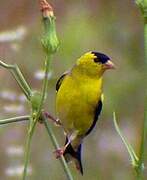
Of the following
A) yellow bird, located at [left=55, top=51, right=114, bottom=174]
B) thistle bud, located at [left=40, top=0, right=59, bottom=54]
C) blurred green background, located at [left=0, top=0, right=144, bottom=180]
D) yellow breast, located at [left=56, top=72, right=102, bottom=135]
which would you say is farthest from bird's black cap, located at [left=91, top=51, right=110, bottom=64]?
blurred green background, located at [left=0, top=0, right=144, bottom=180]

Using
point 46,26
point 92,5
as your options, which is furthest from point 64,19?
point 46,26

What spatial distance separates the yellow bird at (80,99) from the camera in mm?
2883

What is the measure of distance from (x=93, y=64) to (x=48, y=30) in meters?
0.91

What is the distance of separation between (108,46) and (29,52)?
0.55m

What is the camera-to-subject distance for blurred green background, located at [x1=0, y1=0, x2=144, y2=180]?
4.73 meters

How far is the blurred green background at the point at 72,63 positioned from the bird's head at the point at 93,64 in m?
1.15

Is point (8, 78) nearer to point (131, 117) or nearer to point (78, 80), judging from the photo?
point (131, 117)

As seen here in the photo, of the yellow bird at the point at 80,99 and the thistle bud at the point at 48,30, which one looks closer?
the thistle bud at the point at 48,30

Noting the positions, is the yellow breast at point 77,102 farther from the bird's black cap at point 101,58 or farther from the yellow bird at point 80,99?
the bird's black cap at point 101,58

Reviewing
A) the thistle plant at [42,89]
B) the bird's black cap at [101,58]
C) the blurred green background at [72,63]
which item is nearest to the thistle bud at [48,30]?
the thistle plant at [42,89]

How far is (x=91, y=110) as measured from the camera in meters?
2.99

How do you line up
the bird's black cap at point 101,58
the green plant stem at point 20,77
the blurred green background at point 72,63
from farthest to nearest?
the blurred green background at point 72,63
the bird's black cap at point 101,58
the green plant stem at point 20,77

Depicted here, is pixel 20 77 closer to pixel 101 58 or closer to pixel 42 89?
pixel 42 89

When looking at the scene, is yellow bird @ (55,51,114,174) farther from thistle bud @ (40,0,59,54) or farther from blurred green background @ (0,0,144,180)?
blurred green background @ (0,0,144,180)
